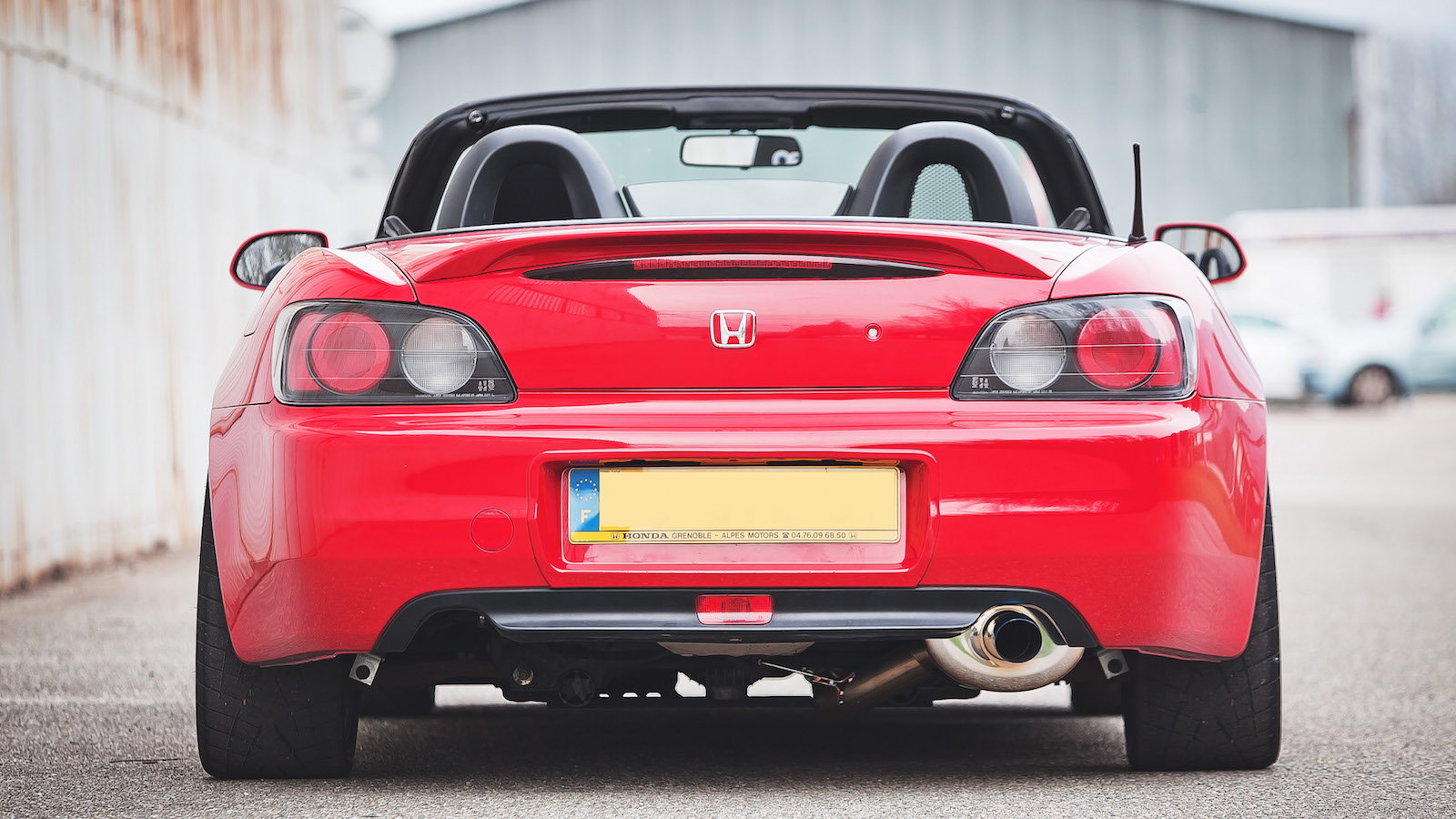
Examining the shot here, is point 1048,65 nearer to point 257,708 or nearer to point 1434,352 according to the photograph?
point 1434,352

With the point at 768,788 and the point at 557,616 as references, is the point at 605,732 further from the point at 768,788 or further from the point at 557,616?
the point at 557,616

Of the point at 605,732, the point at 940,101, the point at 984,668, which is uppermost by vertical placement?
the point at 940,101

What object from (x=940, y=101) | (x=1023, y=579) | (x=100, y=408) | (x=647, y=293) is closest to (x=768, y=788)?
(x=1023, y=579)

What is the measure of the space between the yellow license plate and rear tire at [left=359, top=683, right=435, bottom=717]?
155 centimetres

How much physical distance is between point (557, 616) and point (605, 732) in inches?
51.9

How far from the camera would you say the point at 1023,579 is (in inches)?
112

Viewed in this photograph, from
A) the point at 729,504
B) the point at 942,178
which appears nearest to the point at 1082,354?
the point at 729,504

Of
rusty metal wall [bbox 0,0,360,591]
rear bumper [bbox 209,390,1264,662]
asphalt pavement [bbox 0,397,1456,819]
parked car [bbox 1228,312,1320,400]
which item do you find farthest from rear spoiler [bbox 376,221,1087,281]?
parked car [bbox 1228,312,1320,400]

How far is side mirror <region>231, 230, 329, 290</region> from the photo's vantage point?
12.8 ft

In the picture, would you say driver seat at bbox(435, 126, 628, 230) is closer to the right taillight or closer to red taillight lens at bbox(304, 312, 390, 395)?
red taillight lens at bbox(304, 312, 390, 395)

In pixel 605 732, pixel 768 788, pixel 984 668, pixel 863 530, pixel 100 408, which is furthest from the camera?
pixel 100 408

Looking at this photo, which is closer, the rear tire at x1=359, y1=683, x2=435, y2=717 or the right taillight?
the right taillight

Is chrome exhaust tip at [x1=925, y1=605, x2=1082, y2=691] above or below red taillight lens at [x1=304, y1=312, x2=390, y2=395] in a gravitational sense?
below

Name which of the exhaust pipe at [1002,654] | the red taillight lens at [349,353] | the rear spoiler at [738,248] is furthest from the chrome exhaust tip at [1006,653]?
the red taillight lens at [349,353]
